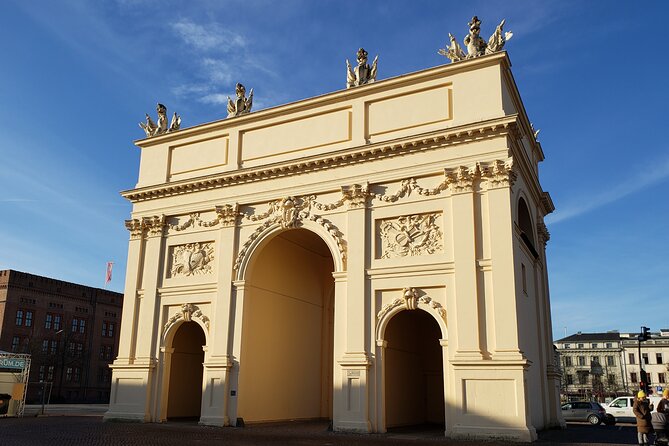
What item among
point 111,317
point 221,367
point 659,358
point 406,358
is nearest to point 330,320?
point 406,358

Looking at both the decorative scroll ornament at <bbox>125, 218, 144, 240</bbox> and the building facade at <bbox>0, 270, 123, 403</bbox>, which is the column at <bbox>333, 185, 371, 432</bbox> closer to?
the decorative scroll ornament at <bbox>125, 218, 144, 240</bbox>

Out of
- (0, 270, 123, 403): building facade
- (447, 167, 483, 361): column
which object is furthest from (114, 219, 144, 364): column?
(0, 270, 123, 403): building facade

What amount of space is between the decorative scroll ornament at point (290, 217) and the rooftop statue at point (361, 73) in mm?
4898

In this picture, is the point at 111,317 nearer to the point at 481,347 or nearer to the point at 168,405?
the point at 168,405

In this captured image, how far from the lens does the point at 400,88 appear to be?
22641 millimetres

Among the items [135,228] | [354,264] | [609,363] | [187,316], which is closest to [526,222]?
[354,264]

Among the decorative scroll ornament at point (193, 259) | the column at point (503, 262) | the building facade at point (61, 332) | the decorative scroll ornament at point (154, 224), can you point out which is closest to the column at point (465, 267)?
the column at point (503, 262)

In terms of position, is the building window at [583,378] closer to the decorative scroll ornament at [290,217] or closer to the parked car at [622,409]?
the parked car at [622,409]

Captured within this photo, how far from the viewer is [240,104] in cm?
2652

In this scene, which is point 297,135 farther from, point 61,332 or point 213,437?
point 61,332

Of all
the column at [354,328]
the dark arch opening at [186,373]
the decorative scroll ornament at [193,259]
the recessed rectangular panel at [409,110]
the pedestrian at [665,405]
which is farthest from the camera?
the dark arch opening at [186,373]

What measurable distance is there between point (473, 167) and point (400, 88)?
455cm

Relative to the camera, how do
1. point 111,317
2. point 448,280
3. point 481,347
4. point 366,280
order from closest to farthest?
1. point 481,347
2. point 448,280
3. point 366,280
4. point 111,317

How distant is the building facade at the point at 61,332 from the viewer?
206 ft
